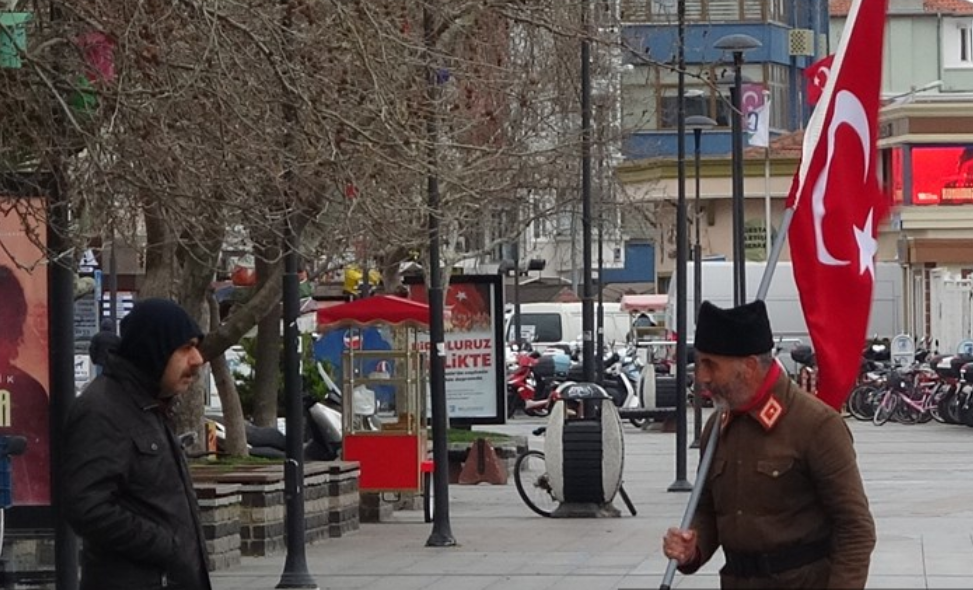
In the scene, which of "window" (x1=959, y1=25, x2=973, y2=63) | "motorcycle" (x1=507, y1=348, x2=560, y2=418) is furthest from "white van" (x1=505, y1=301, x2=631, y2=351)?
"window" (x1=959, y1=25, x2=973, y2=63)

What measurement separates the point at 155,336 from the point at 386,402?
14702 mm

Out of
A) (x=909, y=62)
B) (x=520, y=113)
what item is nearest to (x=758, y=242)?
(x=909, y=62)

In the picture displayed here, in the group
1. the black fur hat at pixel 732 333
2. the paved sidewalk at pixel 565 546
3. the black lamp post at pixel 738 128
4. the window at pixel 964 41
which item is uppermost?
the window at pixel 964 41

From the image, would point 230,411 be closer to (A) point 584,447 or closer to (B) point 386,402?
(B) point 386,402

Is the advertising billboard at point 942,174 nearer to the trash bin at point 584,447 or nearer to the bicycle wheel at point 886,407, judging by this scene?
the bicycle wheel at point 886,407

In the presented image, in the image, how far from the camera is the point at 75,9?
11.3 metres

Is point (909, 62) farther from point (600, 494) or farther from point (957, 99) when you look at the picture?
point (600, 494)

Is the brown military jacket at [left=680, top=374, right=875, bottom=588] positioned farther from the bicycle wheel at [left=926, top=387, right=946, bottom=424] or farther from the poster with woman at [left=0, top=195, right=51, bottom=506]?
the bicycle wheel at [left=926, top=387, right=946, bottom=424]

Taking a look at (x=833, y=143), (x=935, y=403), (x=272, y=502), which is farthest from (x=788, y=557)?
(x=935, y=403)

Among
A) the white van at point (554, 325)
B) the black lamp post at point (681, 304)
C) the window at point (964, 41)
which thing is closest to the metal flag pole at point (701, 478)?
the black lamp post at point (681, 304)

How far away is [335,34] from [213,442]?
1074 centimetres

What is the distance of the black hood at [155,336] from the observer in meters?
7.12

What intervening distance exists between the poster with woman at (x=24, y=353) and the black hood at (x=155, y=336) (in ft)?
19.5

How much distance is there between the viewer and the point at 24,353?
13086 millimetres
